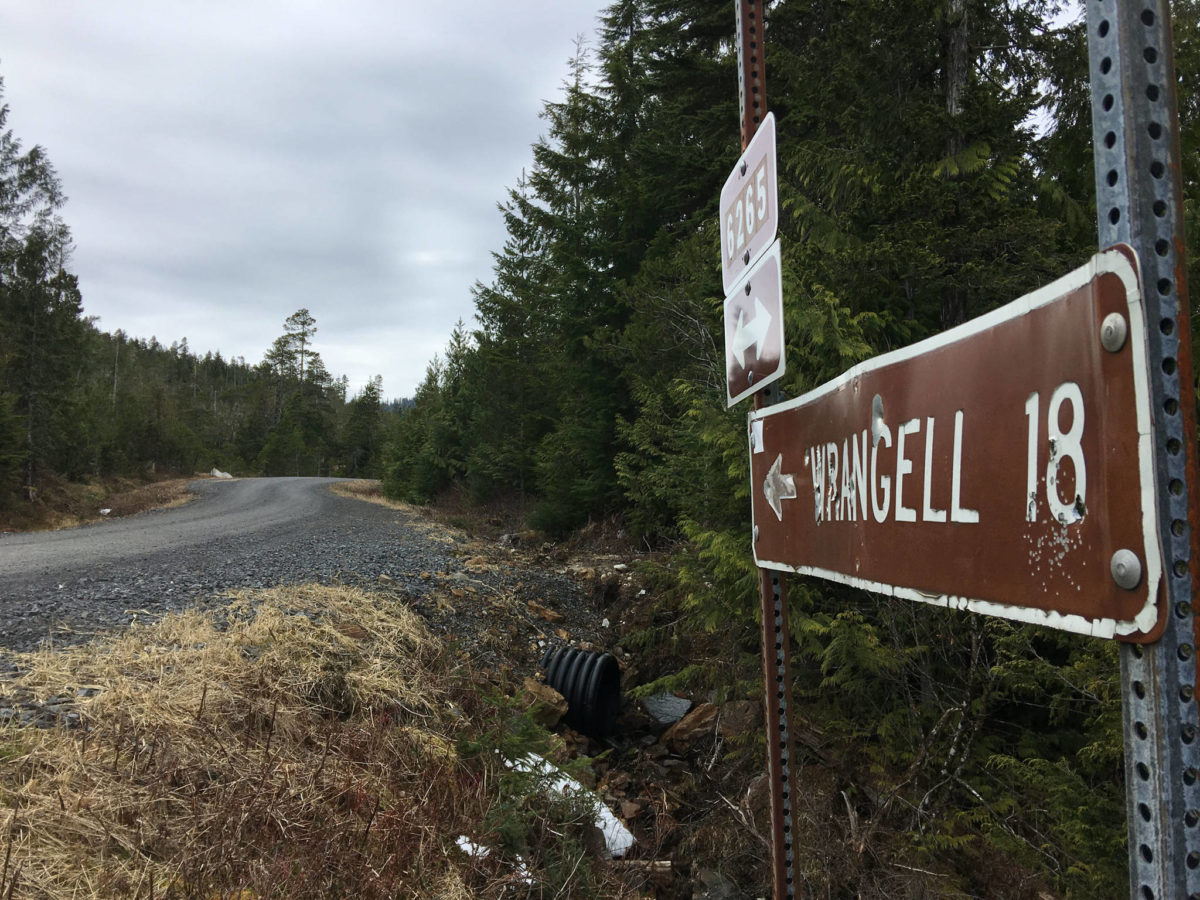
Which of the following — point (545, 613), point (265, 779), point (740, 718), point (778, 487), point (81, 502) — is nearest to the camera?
point (778, 487)

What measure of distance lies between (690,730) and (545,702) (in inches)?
50.9

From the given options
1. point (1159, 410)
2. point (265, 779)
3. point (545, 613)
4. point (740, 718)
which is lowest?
point (740, 718)

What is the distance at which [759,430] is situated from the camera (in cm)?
187

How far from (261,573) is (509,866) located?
564 cm

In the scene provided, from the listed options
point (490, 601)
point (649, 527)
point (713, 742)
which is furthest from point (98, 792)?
point (649, 527)

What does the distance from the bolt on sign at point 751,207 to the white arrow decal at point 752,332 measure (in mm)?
133

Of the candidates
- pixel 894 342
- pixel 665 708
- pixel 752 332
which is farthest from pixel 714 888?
pixel 894 342

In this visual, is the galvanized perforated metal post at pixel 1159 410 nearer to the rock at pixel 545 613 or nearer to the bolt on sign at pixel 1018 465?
the bolt on sign at pixel 1018 465

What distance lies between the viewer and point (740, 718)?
17.4 ft

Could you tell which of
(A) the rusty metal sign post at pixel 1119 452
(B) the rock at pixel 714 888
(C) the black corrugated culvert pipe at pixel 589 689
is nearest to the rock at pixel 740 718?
(C) the black corrugated culvert pipe at pixel 589 689

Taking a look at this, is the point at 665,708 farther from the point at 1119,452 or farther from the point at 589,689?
the point at 1119,452

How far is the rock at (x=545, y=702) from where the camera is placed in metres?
5.34

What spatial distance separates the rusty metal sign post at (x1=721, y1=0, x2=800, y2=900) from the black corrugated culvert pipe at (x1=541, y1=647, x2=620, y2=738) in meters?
3.98

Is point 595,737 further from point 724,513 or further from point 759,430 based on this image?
point 759,430
